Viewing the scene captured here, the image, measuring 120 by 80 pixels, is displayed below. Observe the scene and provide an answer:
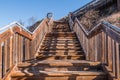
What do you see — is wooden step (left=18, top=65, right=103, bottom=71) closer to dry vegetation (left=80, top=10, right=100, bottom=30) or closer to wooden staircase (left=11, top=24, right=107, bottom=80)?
wooden staircase (left=11, top=24, right=107, bottom=80)

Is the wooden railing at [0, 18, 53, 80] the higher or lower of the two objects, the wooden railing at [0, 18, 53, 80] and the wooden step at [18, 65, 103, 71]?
the higher

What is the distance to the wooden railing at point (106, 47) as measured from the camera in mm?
4098

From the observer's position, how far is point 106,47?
4.97 m

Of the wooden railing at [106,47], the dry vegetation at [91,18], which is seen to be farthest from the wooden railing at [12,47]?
the dry vegetation at [91,18]

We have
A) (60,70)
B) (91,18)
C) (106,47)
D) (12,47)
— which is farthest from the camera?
(91,18)

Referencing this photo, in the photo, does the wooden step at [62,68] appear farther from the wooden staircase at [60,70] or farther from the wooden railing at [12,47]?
the wooden railing at [12,47]

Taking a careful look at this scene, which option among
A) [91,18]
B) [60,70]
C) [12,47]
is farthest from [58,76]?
[91,18]

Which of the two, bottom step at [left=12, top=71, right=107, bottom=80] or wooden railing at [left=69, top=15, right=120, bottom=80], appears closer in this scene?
wooden railing at [left=69, top=15, right=120, bottom=80]

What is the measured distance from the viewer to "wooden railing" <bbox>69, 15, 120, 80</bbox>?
410 centimetres

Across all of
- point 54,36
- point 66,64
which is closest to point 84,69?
point 66,64

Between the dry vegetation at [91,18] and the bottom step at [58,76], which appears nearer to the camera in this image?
the bottom step at [58,76]

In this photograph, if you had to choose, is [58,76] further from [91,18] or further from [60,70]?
[91,18]

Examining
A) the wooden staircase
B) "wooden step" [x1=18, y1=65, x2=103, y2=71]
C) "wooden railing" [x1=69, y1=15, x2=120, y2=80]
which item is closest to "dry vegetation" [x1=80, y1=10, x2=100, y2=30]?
the wooden staircase

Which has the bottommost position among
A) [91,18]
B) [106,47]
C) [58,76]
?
[58,76]
